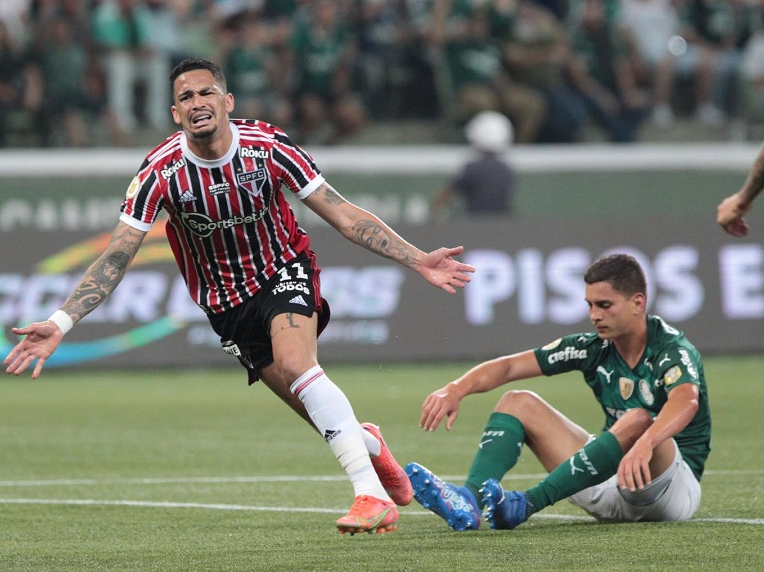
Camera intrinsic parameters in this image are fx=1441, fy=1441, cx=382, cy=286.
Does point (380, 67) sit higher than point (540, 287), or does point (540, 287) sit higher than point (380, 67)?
point (380, 67)

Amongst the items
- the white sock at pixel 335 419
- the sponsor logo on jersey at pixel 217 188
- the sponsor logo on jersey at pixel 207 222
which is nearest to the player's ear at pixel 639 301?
the white sock at pixel 335 419

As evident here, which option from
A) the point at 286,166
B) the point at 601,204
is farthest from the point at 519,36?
the point at 286,166

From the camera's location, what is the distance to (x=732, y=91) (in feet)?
62.6

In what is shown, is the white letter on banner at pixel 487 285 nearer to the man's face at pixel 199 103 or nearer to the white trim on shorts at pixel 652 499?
the white trim on shorts at pixel 652 499

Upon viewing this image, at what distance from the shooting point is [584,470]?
18.9ft

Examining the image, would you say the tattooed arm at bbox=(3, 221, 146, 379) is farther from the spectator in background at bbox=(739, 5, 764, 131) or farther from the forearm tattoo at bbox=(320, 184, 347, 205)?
the spectator in background at bbox=(739, 5, 764, 131)

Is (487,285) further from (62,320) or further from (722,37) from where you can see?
(62,320)

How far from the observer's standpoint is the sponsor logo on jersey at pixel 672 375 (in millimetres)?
5777

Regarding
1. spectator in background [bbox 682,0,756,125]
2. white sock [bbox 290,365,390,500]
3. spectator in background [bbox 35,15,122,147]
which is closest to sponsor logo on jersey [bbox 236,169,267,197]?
white sock [bbox 290,365,390,500]

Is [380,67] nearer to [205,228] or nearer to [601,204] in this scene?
[601,204]

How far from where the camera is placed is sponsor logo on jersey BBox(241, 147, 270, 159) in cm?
616

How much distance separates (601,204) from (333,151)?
342 centimetres

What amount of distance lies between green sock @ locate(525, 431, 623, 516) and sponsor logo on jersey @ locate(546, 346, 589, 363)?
48cm

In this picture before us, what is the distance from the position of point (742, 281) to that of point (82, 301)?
10.3m
